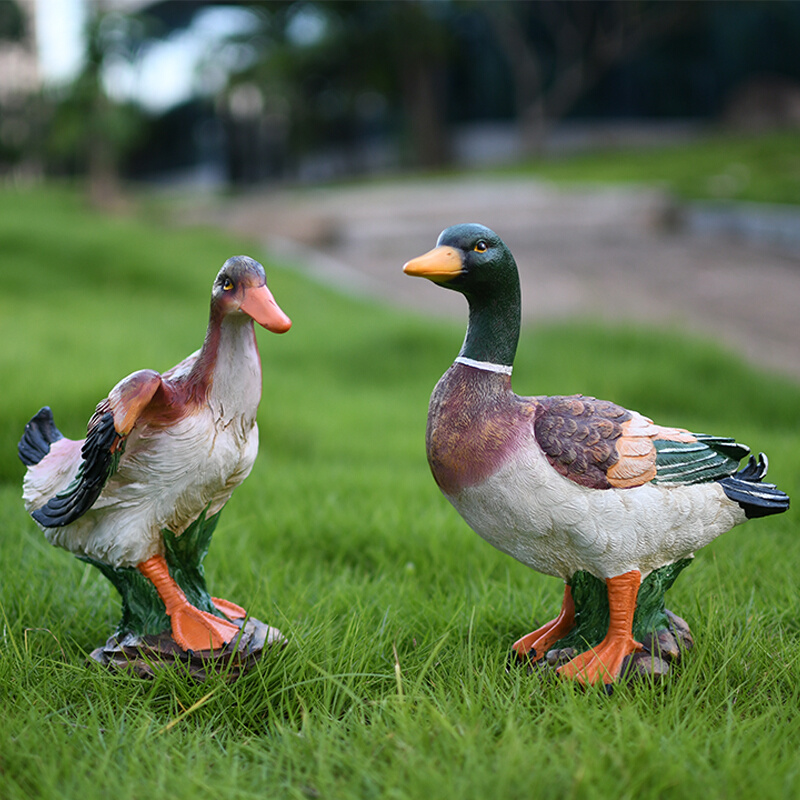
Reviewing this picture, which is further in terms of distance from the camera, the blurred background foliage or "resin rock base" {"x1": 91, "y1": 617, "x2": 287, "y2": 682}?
the blurred background foliage

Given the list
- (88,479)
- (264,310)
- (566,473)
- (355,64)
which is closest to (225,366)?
(264,310)

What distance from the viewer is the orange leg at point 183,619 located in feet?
6.35

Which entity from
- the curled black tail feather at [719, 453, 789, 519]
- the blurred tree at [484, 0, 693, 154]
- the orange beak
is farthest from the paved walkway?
the blurred tree at [484, 0, 693, 154]

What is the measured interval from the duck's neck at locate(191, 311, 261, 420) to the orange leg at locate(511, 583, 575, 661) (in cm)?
87

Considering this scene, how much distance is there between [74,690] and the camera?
1.92m

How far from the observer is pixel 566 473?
180 centimetres

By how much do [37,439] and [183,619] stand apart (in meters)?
0.59

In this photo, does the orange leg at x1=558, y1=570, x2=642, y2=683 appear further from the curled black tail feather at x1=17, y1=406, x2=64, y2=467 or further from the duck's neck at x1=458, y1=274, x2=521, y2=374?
the curled black tail feather at x1=17, y1=406, x2=64, y2=467

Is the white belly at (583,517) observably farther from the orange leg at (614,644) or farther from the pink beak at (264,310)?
the pink beak at (264,310)

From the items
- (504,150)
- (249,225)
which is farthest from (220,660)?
(504,150)

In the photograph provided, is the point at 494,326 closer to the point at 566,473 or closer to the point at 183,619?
the point at 566,473

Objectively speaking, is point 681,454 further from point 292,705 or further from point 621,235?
point 621,235

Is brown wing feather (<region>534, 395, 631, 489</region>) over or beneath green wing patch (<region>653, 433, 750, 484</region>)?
over

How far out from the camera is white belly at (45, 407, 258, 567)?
1843 mm
